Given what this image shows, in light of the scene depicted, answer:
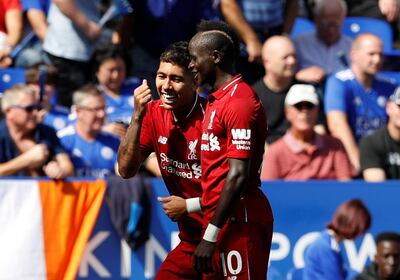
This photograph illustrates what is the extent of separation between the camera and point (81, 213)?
854 centimetres

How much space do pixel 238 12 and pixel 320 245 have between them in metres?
2.60

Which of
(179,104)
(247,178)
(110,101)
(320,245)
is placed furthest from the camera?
(110,101)

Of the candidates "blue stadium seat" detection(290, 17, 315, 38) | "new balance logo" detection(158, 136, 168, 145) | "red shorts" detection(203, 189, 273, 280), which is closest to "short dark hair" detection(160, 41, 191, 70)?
"new balance logo" detection(158, 136, 168, 145)

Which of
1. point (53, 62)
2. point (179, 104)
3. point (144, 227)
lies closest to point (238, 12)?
point (53, 62)

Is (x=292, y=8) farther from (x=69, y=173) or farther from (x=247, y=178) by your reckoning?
(x=247, y=178)

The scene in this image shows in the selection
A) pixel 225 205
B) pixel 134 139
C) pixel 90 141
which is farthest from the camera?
pixel 90 141

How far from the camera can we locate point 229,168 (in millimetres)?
5766

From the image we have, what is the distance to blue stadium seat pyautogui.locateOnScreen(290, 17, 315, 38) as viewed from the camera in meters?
11.4

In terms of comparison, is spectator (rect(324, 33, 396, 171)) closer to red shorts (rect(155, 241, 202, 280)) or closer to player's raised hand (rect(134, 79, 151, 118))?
red shorts (rect(155, 241, 202, 280))

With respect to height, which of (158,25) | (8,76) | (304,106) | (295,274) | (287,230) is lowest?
(295,274)

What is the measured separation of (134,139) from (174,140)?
0.87 feet

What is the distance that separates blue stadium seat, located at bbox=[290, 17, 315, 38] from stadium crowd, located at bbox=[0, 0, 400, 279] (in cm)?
46

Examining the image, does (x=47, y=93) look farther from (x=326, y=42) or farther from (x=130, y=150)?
(x=130, y=150)

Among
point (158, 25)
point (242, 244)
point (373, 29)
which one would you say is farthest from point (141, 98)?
point (373, 29)
